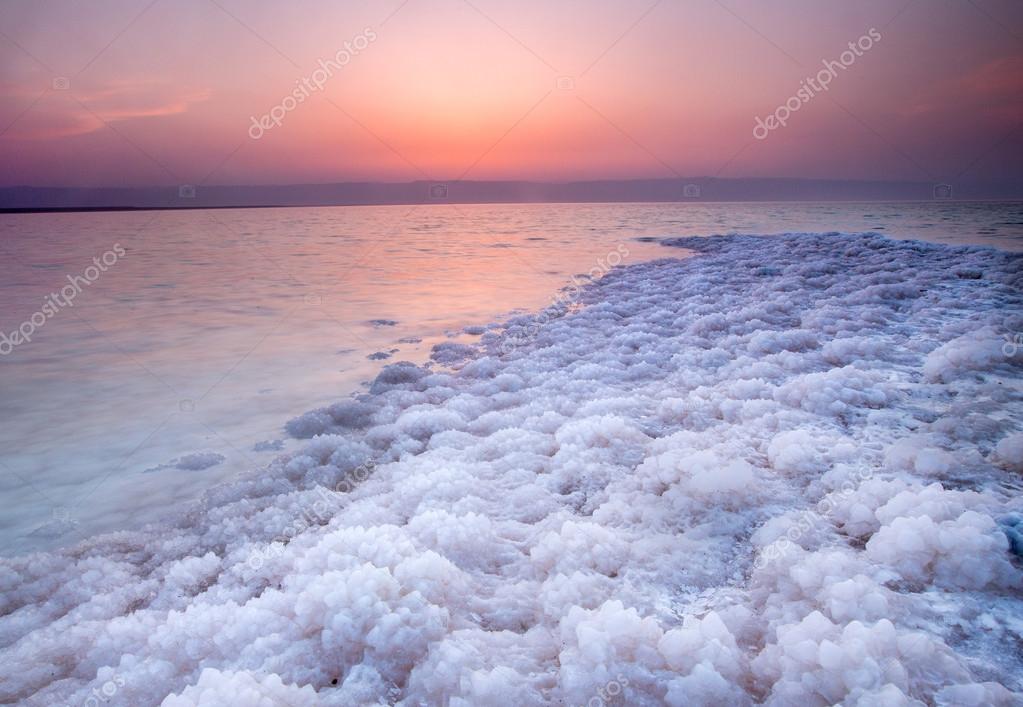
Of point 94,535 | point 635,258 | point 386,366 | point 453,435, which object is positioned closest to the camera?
point 94,535

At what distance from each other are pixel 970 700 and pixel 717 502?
1555 millimetres

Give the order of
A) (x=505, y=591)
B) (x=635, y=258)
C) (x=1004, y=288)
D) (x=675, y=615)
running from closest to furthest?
1. (x=675, y=615)
2. (x=505, y=591)
3. (x=1004, y=288)
4. (x=635, y=258)

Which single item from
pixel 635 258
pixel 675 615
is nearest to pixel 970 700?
pixel 675 615

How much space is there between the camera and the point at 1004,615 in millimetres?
2236

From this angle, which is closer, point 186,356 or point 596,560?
point 596,560

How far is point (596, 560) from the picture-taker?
2861mm

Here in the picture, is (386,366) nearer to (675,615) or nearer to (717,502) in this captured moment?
(717,502)

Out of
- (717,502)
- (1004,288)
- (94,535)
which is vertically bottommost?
(94,535)

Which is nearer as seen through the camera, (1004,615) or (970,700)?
(970,700)

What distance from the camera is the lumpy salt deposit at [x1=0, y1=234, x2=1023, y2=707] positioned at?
2062mm

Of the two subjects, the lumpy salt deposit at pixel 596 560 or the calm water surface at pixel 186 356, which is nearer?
the lumpy salt deposit at pixel 596 560

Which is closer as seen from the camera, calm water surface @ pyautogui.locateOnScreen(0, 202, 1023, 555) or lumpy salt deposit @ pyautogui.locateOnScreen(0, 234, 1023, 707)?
lumpy salt deposit @ pyautogui.locateOnScreen(0, 234, 1023, 707)

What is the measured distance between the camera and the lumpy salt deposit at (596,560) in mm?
2062

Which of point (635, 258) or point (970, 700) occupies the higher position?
point (635, 258)
